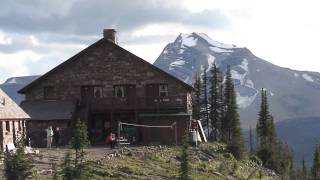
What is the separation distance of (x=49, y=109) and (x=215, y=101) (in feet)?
131

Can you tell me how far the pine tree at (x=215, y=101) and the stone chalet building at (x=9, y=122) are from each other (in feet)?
164

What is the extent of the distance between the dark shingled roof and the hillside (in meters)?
12.8

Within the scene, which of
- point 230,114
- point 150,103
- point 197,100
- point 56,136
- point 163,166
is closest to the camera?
point 163,166

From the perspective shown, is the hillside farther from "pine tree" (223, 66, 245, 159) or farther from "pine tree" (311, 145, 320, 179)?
"pine tree" (223, 66, 245, 159)

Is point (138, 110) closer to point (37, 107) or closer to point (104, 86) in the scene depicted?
point (104, 86)

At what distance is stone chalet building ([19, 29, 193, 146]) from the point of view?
61156mm

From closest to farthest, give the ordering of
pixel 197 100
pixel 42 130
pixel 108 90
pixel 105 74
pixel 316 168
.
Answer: pixel 42 130 < pixel 105 74 < pixel 108 90 < pixel 316 168 < pixel 197 100

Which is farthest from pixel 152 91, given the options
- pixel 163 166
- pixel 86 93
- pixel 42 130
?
pixel 163 166

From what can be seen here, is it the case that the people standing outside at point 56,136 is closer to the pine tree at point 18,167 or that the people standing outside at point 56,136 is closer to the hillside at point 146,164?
the hillside at point 146,164

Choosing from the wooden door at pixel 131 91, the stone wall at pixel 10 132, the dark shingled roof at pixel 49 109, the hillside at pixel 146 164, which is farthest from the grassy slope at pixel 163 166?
the dark shingled roof at pixel 49 109

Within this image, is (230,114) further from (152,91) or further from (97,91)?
(97,91)

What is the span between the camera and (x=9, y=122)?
45.6m

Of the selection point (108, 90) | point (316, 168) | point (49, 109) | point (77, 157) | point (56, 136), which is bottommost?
point (316, 168)

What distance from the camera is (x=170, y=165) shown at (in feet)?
134
